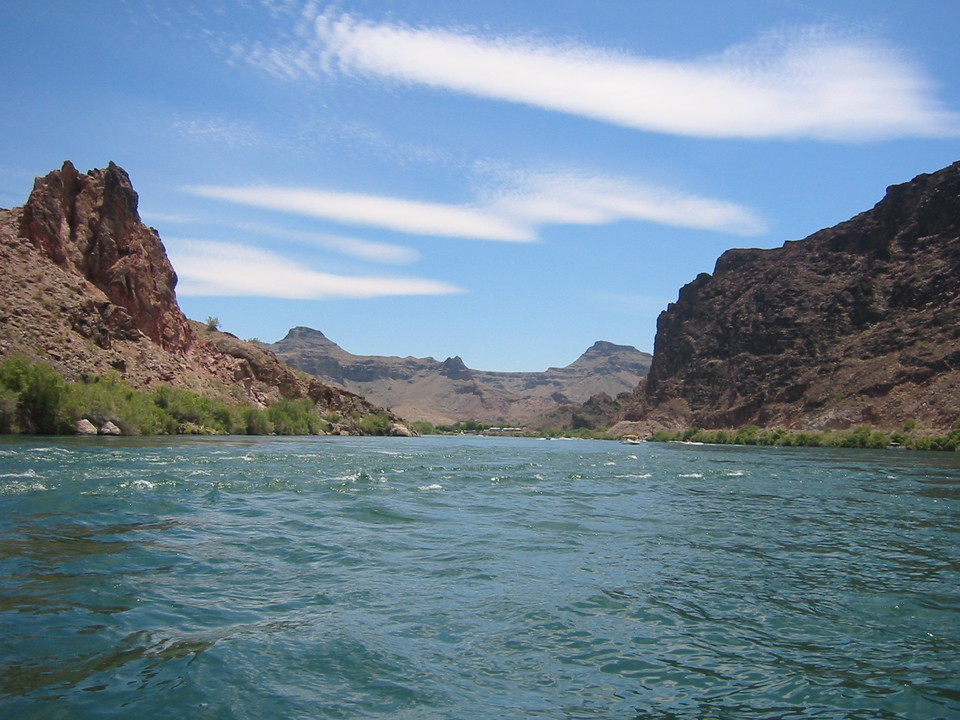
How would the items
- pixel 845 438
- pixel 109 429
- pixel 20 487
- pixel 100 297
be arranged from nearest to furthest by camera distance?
pixel 20 487
pixel 109 429
pixel 100 297
pixel 845 438

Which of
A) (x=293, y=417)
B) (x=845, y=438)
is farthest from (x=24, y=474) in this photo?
(x=845, y=438)

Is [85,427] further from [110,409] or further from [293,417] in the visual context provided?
[293,417]

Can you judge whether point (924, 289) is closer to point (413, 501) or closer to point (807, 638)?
point (413, 501)

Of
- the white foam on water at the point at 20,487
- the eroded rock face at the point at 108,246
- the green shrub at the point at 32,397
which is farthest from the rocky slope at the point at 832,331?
the eroded rock face at the point at 108,246

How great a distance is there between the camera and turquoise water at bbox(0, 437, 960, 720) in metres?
7.86

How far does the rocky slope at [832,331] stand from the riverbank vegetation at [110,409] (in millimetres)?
79062

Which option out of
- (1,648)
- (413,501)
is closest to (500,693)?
(1,648)

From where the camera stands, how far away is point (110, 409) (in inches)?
2189

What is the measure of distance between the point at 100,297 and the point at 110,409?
24.5 metres

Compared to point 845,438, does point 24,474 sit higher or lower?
lower

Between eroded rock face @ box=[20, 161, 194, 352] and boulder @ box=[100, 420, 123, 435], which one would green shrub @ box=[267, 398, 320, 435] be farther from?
boulder @ box=[100, 420, 123, 435]

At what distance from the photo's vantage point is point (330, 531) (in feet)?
57.8

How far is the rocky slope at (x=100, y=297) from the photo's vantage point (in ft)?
208

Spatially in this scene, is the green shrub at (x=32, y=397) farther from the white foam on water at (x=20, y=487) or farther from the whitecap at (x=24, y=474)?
the white foam on water at (x=20, y=487)
